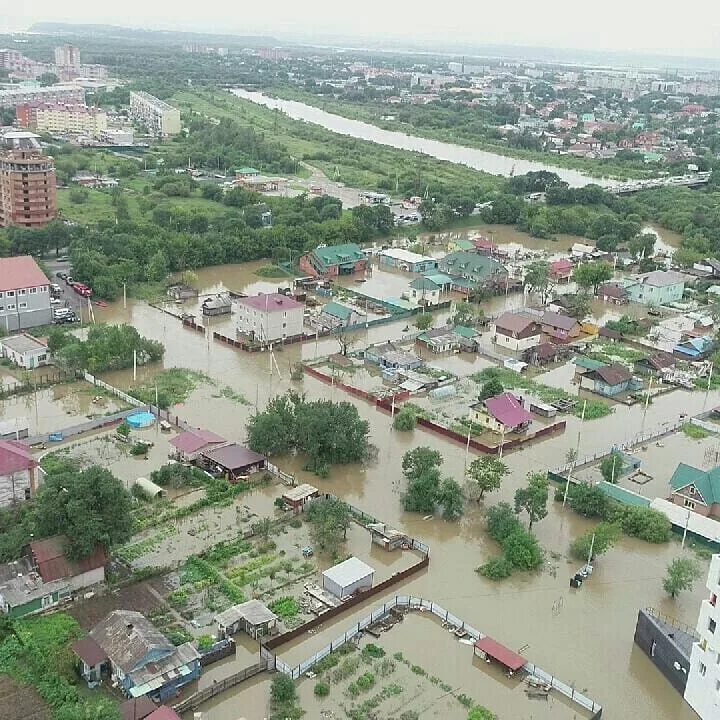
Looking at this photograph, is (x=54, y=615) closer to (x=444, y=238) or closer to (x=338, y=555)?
(x=338, y=555)

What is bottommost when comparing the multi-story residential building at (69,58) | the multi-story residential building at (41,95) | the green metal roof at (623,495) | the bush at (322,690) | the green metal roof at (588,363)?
the bush at (322,690)

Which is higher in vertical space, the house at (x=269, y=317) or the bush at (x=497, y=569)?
the house at (x=269, y=317)

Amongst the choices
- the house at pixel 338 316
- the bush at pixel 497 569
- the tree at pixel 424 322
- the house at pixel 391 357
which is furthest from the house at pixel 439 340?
the bush at pixel 497 569

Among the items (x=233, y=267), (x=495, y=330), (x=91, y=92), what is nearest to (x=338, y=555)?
(x=495, y=330)

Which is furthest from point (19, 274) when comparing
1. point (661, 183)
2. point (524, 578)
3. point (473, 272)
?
point (661, 183)

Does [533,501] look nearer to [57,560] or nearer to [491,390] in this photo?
[491,390]

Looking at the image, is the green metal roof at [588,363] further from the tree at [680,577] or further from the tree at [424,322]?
the tree at [680,577]

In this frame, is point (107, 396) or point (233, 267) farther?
point (233, 267)
